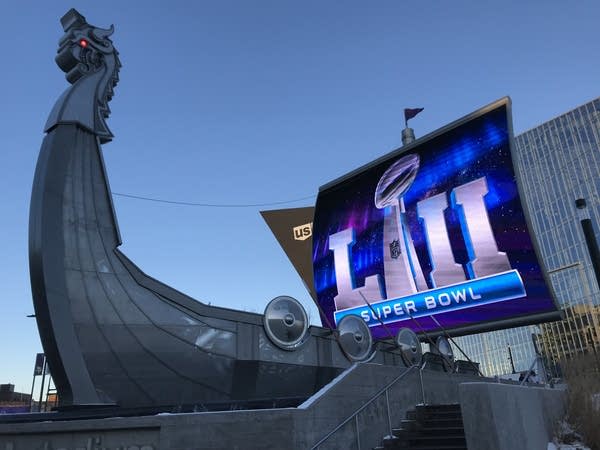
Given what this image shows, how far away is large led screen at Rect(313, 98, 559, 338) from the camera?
2611 cm

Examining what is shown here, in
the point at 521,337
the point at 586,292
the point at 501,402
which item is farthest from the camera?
the point at 521,337

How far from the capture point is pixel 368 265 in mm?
32594

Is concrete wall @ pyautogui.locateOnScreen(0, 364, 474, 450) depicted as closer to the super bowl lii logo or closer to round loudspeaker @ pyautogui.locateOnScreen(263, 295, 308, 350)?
round loudspeaker @ pyautogui.locateOnScreen(263, 295, 308, 350)

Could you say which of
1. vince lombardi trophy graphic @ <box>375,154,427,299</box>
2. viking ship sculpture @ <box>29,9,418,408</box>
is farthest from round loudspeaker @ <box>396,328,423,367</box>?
vince lombardi trophy graphic @ <box>375,154,427,299</box>

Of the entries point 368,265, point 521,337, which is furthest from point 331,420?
point 521,337

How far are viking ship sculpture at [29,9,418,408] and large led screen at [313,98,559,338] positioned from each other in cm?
1230

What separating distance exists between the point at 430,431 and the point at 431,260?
19894mm

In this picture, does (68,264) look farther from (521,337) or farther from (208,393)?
(521,337)

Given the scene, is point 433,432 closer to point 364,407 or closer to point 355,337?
point 364,407

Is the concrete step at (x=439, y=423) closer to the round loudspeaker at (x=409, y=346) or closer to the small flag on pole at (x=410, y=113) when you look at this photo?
the round loudspeaker at (x=409, y=346)

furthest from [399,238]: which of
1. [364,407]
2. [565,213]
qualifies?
[565,213]

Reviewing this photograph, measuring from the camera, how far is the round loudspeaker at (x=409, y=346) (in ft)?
72.5

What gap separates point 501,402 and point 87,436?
6.88 meters

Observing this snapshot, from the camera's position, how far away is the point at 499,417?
716 centimetres
